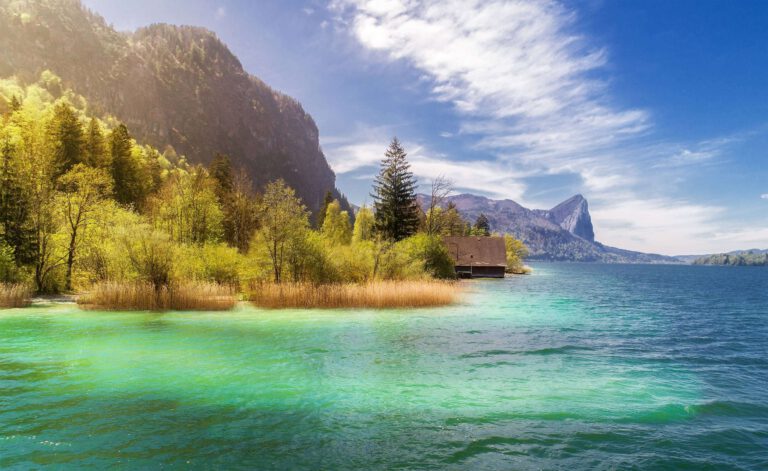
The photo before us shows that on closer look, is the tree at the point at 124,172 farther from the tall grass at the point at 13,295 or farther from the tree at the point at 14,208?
the tall grass at the point at 13,295

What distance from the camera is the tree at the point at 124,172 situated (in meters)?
53.3

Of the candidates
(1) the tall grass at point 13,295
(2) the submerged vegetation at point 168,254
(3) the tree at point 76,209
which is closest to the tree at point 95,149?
(2) the submerged vegetation at point 168,254

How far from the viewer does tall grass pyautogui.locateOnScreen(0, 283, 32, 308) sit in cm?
2425

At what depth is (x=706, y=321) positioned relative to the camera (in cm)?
2914

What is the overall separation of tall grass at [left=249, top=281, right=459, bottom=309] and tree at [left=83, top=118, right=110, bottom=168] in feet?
113

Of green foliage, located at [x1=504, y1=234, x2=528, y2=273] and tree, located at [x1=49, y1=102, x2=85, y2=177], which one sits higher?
tree, located at [x1=49, y1=102, x2=85, y2=177]

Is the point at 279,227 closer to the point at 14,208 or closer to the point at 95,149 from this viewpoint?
the point at 14,208

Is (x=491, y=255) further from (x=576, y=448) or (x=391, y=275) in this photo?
(x=576, y=448)

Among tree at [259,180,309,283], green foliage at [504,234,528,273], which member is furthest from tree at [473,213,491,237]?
tree at [259,180,309,283]

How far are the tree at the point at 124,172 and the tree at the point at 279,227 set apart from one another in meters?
31.2

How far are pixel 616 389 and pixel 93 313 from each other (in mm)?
24525

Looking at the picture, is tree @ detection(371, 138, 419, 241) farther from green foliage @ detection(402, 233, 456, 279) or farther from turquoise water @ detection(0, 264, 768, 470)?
turquoise water @ detection(0, 264, 768, 470)

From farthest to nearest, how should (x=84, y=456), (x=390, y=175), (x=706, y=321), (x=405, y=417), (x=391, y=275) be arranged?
1. (x=390, y=175)
2. (x=391, y=275)
3. (x=706, y=321)
4. (x=405, y=417)
5. (x=84, y=456)

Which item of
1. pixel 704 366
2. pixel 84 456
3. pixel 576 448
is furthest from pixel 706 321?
pixel 84 456
